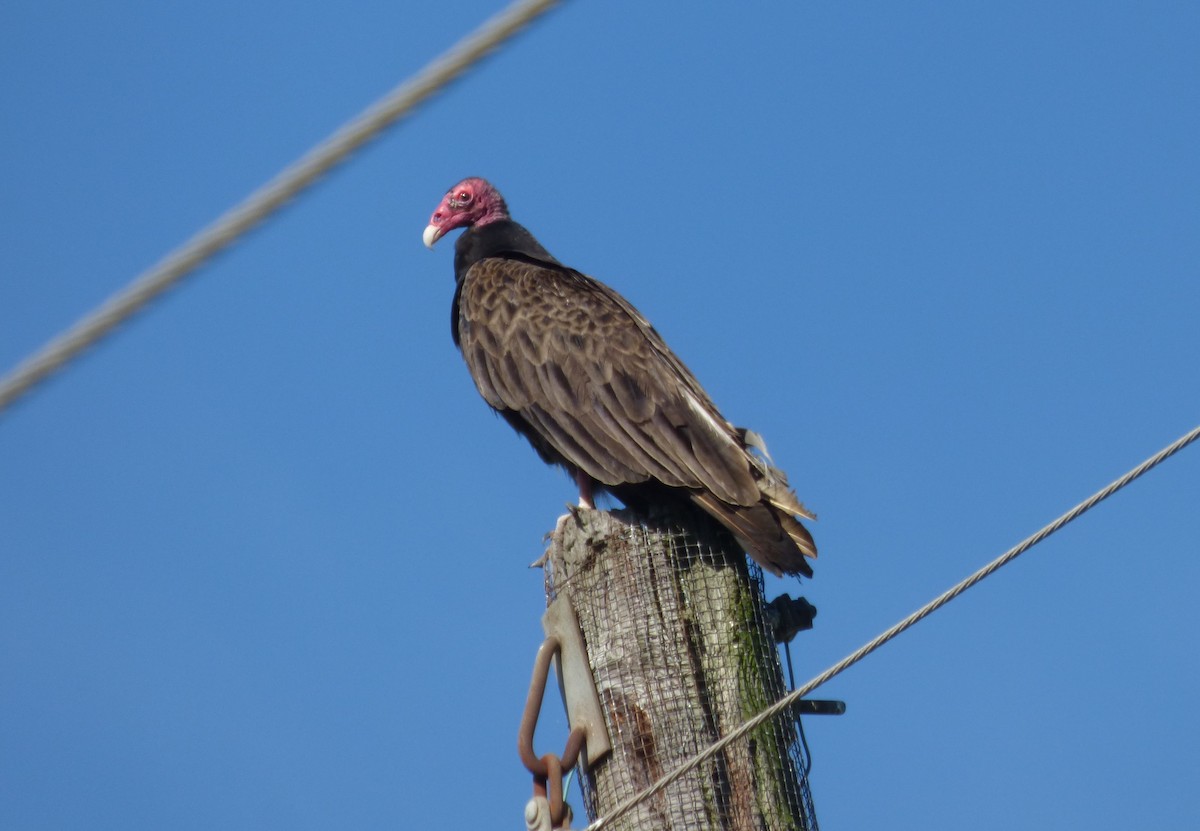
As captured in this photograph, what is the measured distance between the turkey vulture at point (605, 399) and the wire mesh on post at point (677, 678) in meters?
0.34

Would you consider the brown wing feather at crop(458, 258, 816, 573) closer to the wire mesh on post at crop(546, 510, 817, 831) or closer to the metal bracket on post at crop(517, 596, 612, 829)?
the wire mesh on post at crop(546, 510, 817, 831)

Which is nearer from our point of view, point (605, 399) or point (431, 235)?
Result: point (605, 399)

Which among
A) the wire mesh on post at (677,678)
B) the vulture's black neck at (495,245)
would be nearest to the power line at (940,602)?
the wire mesh on post at (677,678)

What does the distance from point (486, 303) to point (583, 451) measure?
3.21 feet

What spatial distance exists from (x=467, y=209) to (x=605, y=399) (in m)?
2.26

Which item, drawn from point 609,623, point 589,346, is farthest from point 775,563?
point 589,346

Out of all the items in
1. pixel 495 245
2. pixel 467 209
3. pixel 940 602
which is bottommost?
pixel 940 602

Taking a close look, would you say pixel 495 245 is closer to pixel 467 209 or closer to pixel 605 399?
→ pixel 467 209

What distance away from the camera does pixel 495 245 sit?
7328 millimetres

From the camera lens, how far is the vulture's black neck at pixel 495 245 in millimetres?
7203

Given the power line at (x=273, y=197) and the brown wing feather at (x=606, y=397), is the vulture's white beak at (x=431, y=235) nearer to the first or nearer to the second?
the brown wing feather at (x=606, y=397)

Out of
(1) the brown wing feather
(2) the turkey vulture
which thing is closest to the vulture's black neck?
(2) the turkey vulture

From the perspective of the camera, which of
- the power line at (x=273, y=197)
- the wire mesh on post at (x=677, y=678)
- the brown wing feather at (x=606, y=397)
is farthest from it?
the brown wing feather at (x=606, y=397)

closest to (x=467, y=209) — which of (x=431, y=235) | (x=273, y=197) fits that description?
(x=431, y=235)
